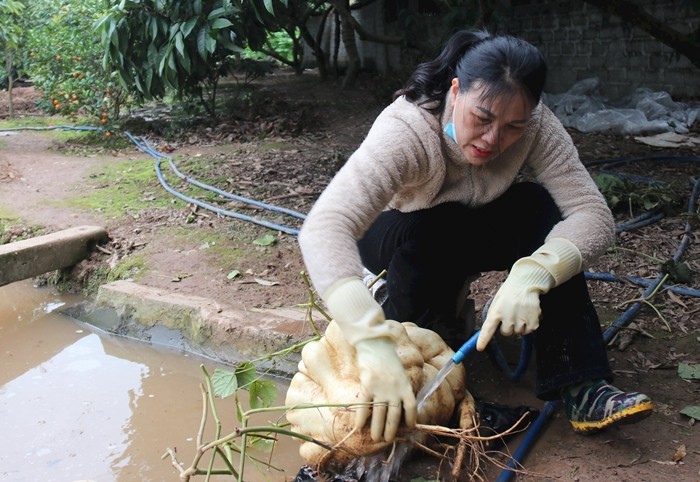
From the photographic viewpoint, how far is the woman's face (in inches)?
69.3

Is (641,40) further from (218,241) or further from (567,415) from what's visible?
(567,415)

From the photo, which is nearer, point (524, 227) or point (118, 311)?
point (524, 227)

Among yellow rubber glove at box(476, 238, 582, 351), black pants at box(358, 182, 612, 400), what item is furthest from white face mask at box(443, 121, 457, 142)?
yellow rubber glove at box(476, 238, 582, 351)

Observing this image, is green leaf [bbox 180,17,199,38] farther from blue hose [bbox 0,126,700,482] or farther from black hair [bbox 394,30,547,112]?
black hair [bbox 394,30,547,112]

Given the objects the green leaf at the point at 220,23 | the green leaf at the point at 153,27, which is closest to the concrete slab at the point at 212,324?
the green leaf at the point at 220,23

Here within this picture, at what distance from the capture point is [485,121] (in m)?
1.79

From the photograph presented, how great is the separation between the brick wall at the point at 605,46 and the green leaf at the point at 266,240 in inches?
135

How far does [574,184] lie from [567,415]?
674 mm

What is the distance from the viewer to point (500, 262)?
2186mm

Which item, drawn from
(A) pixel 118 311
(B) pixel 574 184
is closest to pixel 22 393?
(A) pixel 118 311

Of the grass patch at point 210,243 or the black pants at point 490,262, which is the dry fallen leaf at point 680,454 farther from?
the grass patch at point 210,243

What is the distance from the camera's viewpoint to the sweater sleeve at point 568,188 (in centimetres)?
191

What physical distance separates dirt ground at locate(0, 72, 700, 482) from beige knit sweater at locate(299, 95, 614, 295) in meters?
0.55

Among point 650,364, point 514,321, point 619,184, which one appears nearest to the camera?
point 514,321
